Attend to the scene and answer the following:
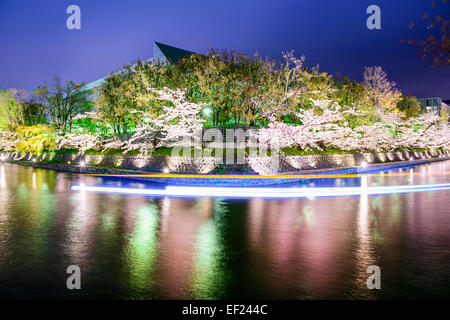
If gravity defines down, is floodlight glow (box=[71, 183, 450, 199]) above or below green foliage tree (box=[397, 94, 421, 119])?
below

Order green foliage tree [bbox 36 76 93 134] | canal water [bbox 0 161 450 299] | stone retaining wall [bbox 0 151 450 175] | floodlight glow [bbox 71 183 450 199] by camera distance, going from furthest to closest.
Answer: green foliage tree [bbox 36 76 93 134]
stone retaining wall [bbox 0 151 450 175]
floodlight glow [bbox 71 183 450 199]
canal water [bbox 0 161 450 299]

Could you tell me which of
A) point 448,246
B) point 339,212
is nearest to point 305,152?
point 339,212

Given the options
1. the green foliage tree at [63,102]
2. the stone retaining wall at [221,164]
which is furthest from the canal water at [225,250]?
the green foliage tree at [63,102]

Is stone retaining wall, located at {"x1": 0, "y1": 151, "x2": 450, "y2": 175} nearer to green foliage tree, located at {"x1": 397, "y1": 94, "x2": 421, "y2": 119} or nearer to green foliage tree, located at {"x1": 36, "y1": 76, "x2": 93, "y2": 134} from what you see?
green foliage tree, located at {"x1": 36, "y1": 76, "x2": 93, "y2": 134}

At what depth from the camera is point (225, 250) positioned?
6871mm

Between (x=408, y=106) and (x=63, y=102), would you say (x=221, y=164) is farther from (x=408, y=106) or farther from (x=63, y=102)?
(x=408, y=106)

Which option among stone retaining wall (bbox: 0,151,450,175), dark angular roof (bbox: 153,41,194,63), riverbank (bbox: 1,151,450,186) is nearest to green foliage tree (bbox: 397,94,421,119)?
stone retaining wall (bbox: 0,151,450,175)

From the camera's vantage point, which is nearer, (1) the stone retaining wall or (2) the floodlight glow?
(2) the floodlight glow

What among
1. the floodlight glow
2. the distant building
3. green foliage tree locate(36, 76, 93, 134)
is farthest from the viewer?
the distant building

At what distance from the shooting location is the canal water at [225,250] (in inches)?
195

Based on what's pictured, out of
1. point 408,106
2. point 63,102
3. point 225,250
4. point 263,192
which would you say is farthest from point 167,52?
point 408,106

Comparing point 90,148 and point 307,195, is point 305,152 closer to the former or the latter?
point 307,195

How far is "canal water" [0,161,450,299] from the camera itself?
4941 mm

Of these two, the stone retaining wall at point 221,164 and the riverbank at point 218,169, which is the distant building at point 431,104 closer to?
the stone retaining wall at point 221,164
